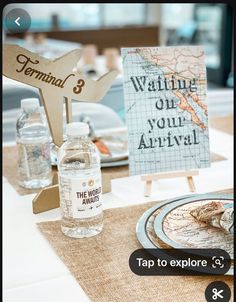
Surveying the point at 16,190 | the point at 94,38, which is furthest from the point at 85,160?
the point at 94,38

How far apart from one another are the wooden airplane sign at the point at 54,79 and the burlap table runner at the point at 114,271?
192 millimetres

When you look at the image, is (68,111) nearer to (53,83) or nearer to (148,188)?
(53,83)

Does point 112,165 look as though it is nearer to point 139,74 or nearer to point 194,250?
point 139,74

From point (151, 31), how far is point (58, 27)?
1.16 m

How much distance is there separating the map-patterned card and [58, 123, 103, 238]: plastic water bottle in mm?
106

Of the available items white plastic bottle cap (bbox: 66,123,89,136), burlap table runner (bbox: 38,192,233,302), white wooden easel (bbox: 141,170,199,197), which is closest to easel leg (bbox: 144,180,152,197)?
white wooden easel (bbox: 141,170,199,197)

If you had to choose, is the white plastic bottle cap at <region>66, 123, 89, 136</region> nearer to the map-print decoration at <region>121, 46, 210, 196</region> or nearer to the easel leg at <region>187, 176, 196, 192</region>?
the map-print decoration at <region>121, 46, 210, 196</region>

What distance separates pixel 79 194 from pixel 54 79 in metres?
0.22

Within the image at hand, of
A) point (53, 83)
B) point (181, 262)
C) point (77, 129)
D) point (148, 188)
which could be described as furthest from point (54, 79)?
point (181, 262)

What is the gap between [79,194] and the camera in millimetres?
710

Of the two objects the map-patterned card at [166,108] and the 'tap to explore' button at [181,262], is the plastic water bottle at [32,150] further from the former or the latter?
the 'tap to explore' button at [181,262]

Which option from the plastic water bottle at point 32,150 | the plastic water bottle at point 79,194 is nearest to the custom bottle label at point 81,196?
the plastic water bottle at point 79,194

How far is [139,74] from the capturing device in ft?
2.69

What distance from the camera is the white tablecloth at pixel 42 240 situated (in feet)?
1.99
